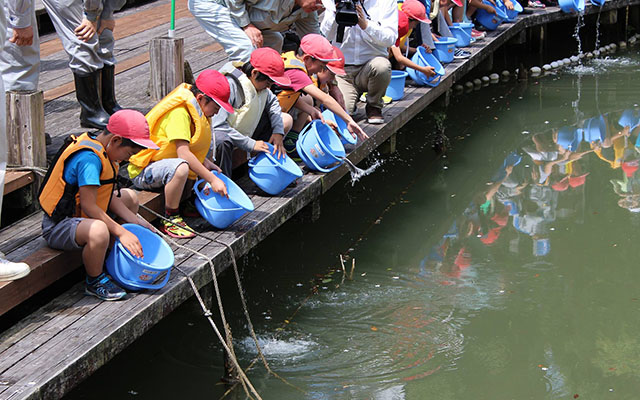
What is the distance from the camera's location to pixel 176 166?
16.1 feet

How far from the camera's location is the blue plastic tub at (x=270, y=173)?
222 inches

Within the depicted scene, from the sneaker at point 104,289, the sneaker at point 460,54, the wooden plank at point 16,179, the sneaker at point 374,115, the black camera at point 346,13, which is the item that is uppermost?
the black camera at point 346,13

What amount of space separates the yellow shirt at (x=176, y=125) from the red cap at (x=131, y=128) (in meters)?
0.69

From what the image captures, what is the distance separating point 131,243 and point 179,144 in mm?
954

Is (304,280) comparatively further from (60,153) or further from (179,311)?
(60,153)

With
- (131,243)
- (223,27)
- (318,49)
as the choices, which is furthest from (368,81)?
(131,243)

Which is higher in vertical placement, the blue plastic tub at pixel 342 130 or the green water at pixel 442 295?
the blue plastic tub at pixel 342 130

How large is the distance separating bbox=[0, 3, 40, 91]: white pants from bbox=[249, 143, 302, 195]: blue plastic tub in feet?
4.52

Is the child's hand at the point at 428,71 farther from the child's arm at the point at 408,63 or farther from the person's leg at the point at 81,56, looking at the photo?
the person's leg at the point at 81,56

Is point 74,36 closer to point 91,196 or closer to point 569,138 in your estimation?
point 91,196

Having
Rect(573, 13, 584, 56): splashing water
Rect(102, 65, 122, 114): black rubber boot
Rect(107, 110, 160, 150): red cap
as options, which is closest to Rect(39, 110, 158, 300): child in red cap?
Rect(107, 110, 160, 150): red cap

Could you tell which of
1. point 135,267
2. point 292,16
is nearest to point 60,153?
point 135,267

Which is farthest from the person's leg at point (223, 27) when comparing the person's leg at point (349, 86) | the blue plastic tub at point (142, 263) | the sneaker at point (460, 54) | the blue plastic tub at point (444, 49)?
the sneaker at point (460, 54)

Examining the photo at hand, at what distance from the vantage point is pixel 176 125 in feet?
16.2
